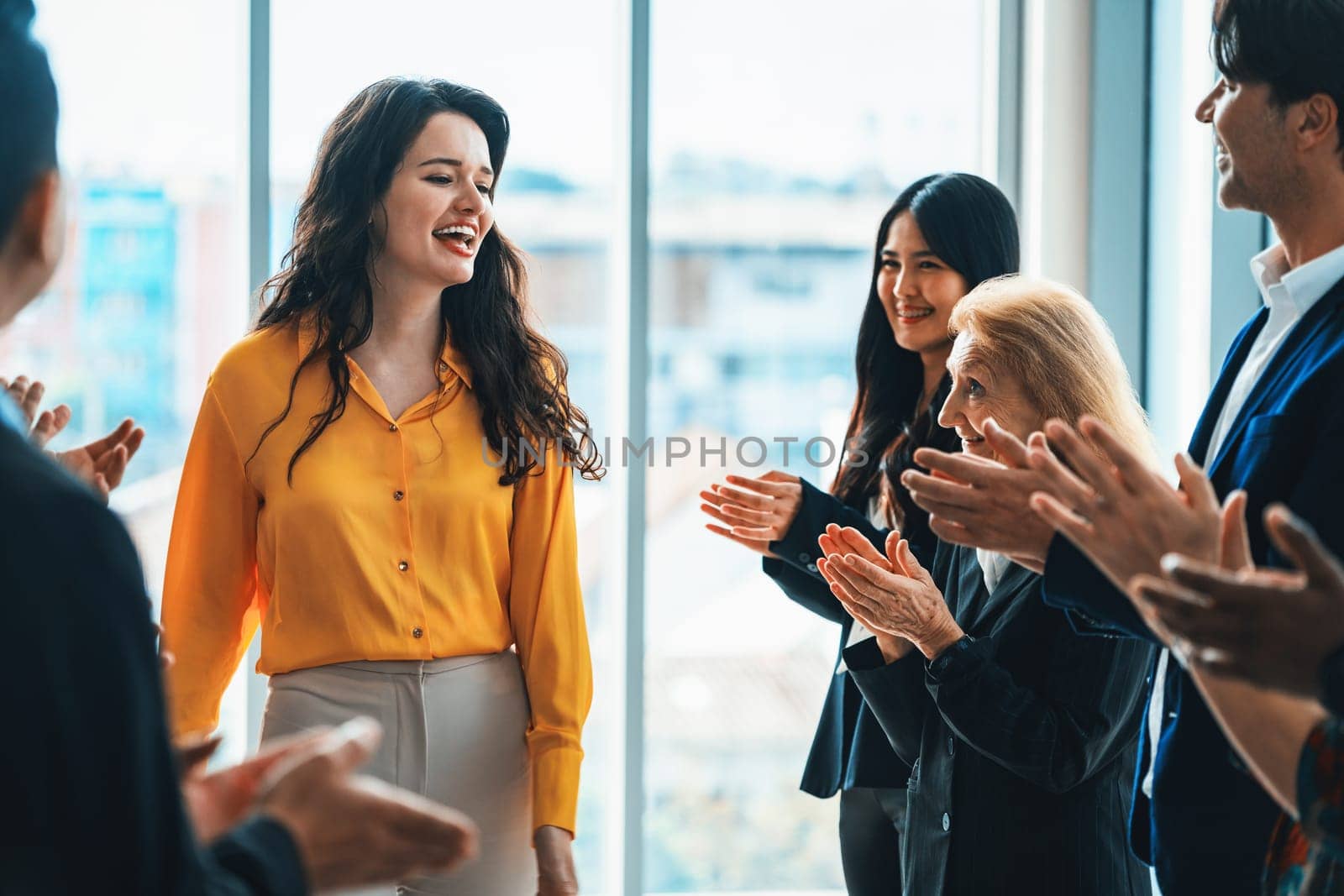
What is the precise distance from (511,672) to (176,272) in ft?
5.27

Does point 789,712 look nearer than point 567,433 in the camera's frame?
No

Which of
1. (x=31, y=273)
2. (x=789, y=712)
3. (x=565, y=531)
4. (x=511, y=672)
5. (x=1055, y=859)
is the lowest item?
(x=789, y=712)

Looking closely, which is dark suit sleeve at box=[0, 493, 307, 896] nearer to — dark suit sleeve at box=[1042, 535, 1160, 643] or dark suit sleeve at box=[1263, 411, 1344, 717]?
dark suit sleeve at box=[1042, 535, 1160, 643]

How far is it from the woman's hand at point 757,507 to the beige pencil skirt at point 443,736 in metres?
0.57

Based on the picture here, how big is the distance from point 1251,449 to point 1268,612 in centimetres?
44

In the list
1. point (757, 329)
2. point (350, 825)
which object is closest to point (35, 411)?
point (350, 825)

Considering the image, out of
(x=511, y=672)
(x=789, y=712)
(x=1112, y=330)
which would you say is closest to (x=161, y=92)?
(x=511, y=672)

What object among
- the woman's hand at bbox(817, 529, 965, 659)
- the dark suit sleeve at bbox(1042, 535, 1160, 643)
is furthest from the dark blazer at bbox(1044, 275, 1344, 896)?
the woman's hand at bbox(817, 529, 965, 659)

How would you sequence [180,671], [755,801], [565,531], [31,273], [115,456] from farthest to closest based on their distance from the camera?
[755,801] → [565,531] → [180,671] → [115,456] → [31,273]

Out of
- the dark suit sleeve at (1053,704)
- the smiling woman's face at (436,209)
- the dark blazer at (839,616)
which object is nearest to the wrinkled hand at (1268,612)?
the dark suit sleeve at (1053,704)

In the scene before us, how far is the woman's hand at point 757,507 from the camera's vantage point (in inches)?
87.4

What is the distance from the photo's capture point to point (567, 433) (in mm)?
2084

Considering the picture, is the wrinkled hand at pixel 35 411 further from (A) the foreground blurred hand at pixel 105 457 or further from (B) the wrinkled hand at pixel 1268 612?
(B) the wrinkled hand at pixel 1268 612

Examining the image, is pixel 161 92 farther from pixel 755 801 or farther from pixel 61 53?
pixel 755 801
